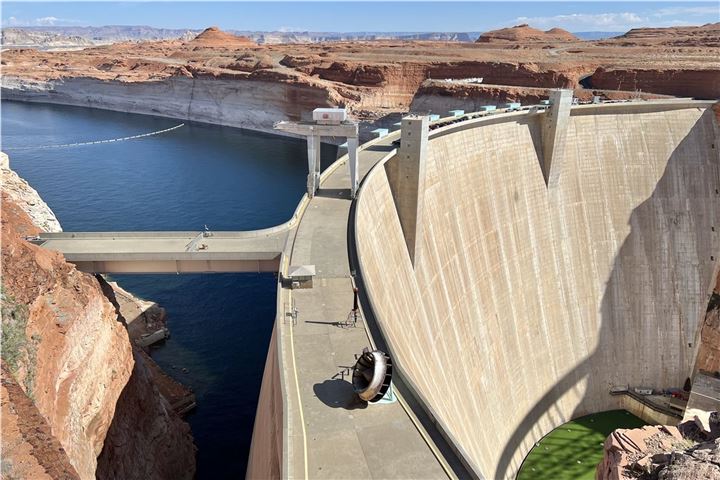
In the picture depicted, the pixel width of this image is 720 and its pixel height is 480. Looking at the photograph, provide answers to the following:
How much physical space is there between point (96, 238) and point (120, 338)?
16.6ft

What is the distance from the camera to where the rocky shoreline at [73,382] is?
14.8m

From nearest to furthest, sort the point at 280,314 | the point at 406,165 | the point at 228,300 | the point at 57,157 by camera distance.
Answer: the point at 280,314
the point at 406,165
the point at 228,300
the point at 57,157

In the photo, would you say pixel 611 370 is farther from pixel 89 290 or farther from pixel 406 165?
pixel 89 290

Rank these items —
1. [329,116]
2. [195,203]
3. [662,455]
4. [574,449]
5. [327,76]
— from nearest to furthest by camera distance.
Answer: [662,455] → [329,116] → [574,449] → [195,203] → [327,76]

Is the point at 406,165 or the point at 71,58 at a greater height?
the point at 71,58

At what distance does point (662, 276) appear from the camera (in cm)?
3759

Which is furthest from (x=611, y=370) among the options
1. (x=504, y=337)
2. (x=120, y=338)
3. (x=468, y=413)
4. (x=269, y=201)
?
(x=269, y=201)

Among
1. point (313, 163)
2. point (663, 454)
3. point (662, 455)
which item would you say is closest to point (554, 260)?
point (313, 163)

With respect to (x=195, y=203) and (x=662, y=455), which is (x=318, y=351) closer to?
(x=662, y=455)

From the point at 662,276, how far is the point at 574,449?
50.4ft

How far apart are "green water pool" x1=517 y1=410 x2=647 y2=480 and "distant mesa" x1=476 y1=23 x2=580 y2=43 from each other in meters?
130

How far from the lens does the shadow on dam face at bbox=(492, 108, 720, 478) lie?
3603 cm

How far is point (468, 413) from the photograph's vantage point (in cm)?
2436

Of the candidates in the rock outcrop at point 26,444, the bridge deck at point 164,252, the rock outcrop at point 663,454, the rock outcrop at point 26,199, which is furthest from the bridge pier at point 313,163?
the rock outcrop at point 26,199
